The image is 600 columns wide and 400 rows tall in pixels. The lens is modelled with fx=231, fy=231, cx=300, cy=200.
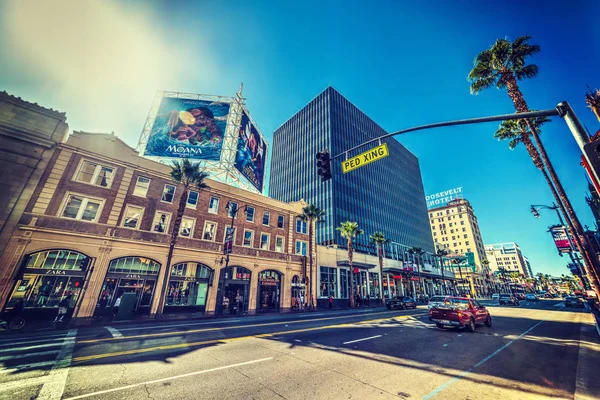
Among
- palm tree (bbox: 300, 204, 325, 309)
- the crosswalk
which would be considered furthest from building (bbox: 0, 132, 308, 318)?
the crosswalk

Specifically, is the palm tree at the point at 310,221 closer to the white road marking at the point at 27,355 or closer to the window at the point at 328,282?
the window at the point at 328,282

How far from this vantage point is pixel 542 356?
8.84 metres

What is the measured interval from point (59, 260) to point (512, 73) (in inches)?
1521

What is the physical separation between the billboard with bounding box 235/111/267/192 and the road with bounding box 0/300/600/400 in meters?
22.6

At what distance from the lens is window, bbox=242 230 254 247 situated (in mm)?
29531

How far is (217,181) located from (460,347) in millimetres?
26967

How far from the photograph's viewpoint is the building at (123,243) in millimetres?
17875

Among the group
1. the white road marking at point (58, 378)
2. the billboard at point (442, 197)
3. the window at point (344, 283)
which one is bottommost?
the white road marking at point (58, 378)

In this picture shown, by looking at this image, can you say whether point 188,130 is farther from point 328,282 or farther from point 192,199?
point 328,282

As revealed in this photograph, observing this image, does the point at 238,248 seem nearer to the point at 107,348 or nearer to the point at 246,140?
the point at 246,140

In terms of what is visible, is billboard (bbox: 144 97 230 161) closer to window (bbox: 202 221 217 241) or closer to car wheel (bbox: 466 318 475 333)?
window (bbox: 202 221 217 241)

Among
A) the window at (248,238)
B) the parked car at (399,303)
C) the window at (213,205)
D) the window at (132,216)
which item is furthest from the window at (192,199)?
the parked car at (399,303)

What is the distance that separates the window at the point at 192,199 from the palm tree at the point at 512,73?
28928mm

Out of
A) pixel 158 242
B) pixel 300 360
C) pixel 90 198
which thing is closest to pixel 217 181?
pixel 158 242
